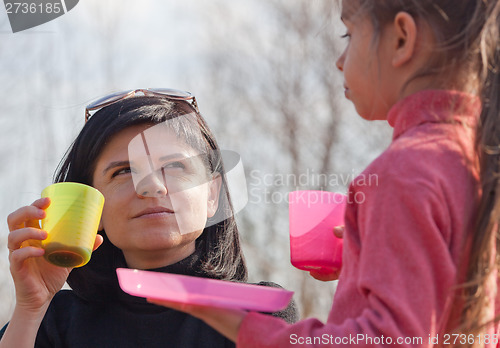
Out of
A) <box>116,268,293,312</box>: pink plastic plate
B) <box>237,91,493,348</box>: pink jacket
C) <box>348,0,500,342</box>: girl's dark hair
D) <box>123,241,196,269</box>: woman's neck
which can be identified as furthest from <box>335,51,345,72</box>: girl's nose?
<box>123,241,196,269</box>: woman's neck

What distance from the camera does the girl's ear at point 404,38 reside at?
138 cm

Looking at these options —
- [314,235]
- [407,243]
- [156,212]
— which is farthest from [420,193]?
[156,212]

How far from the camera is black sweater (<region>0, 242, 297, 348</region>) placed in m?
2.23

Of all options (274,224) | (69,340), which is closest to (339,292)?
(69,340)

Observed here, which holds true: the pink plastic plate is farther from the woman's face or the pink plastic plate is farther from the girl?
the woman's face

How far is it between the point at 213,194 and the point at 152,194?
364mm

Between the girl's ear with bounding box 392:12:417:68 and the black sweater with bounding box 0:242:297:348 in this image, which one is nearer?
the girl's ear with bounding box 392:12:417:68

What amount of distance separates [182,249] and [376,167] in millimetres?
1256

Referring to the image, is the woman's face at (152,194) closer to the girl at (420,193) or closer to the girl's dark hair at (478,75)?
the girl at (420,193)

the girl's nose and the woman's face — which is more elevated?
the girl's nose

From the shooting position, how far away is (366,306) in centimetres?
124

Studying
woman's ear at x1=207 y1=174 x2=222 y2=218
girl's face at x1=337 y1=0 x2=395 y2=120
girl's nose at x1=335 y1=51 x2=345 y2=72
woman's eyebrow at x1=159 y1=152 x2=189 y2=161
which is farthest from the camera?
woman's ear at x1=207 y1=174 x2=222 y2=218

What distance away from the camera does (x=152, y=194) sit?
2225 mm

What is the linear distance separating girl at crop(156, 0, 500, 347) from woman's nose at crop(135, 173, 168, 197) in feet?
3.03
